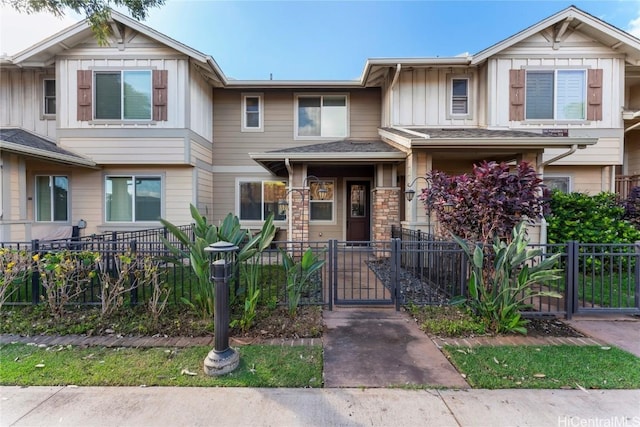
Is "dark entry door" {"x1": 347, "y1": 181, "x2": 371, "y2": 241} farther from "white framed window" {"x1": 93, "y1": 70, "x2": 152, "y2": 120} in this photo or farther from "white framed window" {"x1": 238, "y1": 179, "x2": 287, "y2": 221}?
"white framed window" {"x1": 93, "y1": 70, "x2": 152, "y2": 120}

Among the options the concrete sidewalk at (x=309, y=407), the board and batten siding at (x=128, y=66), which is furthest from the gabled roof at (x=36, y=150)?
the concrete sidewalk at (x=309, y=407)

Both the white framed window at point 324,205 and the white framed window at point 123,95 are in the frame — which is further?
the white framed window at point 324,205

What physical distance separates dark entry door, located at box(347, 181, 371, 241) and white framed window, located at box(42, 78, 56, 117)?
1001 centimetres

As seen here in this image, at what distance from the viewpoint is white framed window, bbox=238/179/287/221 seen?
10961 mm

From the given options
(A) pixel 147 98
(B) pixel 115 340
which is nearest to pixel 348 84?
(A) pixel 147 98

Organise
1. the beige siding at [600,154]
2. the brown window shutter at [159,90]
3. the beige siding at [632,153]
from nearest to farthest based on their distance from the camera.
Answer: the brown window shutter at [159,90]
the beige siding at [600,154]
the beige siding at [632,153]

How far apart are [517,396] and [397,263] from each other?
7.64 feet

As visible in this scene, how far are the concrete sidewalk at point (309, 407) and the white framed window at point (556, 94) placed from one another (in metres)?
8.73

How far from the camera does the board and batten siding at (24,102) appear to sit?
9438 mm

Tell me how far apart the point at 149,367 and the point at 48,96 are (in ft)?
36.0

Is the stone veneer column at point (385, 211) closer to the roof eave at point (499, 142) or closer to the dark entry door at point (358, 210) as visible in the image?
the roof eave at point (499, 142)

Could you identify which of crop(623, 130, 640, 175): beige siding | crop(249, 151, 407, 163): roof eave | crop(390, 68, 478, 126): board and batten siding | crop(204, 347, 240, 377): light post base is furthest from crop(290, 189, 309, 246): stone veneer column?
crop(623, 130, 640, 175): beige siding

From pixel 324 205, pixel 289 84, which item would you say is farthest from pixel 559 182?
pixel 289 84

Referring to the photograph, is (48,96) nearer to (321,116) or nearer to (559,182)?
(321,116)
